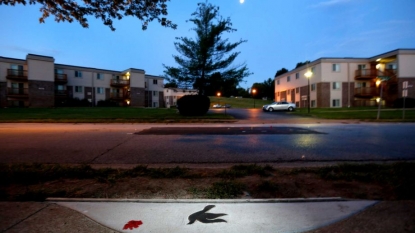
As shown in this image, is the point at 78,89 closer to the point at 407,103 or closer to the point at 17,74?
the point at 17,74

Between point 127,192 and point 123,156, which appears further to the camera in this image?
point 123,156

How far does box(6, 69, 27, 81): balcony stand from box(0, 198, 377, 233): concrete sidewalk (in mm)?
51834

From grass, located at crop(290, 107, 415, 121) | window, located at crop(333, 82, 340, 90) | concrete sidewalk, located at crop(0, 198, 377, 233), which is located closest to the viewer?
concrete sidewalk, located at crop(0, 198, 377, 233)

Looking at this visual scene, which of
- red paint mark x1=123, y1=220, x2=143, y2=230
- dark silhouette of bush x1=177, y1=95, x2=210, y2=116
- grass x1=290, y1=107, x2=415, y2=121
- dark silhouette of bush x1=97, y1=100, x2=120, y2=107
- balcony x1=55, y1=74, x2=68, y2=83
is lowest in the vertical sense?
red paint mark x1=123, y1=220, x2=143, y2=230

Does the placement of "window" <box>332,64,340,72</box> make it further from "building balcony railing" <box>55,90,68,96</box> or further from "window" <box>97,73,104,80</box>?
"building balcony railing" <box>55,90,68,96</box>

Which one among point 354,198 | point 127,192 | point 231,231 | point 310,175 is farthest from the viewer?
point 310,175

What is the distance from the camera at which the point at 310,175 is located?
4965 millimetres

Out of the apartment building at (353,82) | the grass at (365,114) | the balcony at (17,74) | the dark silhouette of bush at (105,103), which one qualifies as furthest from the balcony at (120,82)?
the grass at (365,114)

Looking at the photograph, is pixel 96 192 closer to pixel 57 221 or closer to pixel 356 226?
pixel 57 221

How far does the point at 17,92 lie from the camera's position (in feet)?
148

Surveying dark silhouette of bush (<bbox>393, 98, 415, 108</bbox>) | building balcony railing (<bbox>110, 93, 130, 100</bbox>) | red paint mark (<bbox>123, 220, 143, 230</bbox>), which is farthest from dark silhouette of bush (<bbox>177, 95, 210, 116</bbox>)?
building balcony railing (<bbox>110, 93, 130, 100</bbox>)

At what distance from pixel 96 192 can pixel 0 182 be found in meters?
1.94

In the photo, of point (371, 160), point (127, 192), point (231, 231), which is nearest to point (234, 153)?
point (371, 160)

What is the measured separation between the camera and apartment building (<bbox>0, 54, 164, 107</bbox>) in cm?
4494
